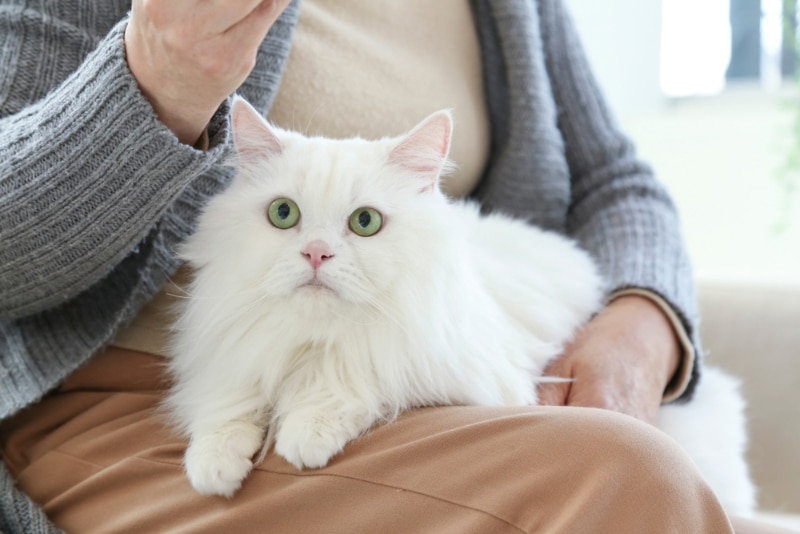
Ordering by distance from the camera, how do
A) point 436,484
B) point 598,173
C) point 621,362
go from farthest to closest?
point 598,173, point 621,362, point 436,484

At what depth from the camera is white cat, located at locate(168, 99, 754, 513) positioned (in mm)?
857

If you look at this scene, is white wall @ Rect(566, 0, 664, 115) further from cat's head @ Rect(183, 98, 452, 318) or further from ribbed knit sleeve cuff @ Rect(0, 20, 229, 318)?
ribbed knit sleeve cuff @ Rect(0, 20, 229, 318)

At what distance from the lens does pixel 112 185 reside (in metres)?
0.90

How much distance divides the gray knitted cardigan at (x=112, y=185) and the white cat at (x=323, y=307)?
0.28ft

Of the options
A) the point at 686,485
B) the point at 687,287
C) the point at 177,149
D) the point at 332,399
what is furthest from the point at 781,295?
the point at 177,149

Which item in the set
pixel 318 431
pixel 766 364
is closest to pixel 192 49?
pixel 318 431

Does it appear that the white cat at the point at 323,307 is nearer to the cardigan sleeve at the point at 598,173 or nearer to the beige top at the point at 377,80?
the beige top at the point at 377,80

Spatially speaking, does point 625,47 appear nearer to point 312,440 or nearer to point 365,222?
point 365,222

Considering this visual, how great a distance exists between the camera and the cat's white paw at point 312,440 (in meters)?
0.82

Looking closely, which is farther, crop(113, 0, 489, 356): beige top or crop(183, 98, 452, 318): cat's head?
crop(113, 0, 489, 356): beige top

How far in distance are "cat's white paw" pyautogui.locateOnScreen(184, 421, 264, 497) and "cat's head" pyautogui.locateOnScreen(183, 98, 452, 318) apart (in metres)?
0.16

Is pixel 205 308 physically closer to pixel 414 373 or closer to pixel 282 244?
pixel 282 244

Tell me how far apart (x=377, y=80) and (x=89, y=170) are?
0.54 meters

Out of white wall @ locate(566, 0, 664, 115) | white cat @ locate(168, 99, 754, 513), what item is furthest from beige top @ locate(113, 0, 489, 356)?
white wall @ locate(566, 0, 664, 115)
